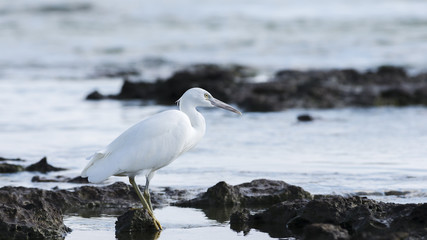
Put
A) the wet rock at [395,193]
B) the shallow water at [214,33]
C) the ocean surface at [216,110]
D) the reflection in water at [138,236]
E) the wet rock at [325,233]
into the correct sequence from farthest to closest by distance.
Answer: the shallow water at [214,33]
the ocean surface at [216,110]
the wet rock at [395,193]
the reflection in water at [138,236]
the wet rock at [325,233]

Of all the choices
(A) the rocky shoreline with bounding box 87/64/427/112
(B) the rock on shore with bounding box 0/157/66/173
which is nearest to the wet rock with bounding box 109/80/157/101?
(A) the rocky shoreline with bounding box 87/64/427/112

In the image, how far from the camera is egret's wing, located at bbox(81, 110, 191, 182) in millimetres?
6160

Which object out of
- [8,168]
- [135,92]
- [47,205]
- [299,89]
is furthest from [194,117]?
[135,92]

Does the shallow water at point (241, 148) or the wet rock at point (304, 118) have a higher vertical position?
the wet rock at point (304, 118)

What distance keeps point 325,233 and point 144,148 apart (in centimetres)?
184

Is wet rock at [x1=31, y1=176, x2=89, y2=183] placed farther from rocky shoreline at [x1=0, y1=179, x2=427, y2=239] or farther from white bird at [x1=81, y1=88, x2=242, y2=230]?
white bird at [x1=81, y1=88, x2=242, y2=230]

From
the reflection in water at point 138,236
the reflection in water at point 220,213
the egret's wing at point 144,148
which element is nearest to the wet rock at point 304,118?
the reflection in water at point 220,213

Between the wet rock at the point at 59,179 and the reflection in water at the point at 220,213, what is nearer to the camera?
the reflection in water at the point at 220,213

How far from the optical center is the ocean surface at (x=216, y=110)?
8.13 metres

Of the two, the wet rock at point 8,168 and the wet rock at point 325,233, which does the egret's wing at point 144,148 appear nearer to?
the wet rock at point 325,233

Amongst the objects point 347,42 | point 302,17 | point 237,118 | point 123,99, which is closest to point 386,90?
point 237,118

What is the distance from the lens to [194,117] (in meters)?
6.66

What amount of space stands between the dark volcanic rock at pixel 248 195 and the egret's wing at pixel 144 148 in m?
0.66

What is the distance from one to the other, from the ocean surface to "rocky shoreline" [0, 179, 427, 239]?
202 mm
